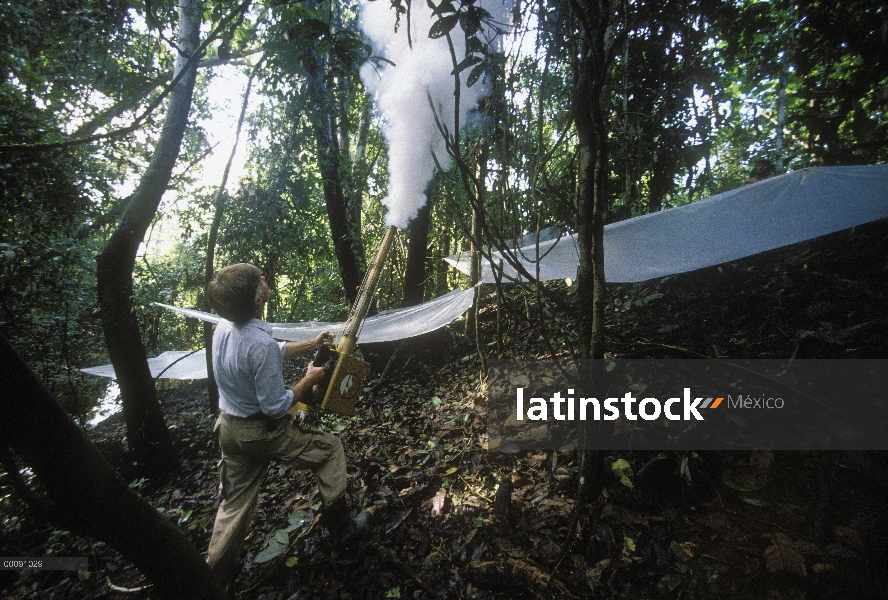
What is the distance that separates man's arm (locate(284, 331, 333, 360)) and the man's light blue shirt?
312mm

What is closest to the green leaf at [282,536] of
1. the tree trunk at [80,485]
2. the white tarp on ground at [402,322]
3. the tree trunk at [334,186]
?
the tree trunk at [80,485]

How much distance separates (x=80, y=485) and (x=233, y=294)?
3.58 feet

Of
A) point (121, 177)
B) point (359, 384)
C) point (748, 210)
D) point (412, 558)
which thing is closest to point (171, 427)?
point (121, 177)

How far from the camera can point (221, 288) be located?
1.99m

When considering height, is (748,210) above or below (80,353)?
above

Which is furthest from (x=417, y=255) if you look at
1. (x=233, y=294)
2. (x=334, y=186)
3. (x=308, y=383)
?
(x=233, y=294)

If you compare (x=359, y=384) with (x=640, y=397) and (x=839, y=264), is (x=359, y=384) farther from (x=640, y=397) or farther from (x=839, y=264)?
(x=839, y=264)

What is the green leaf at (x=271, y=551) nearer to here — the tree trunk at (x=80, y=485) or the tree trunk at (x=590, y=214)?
the tree trunk at (x=80, y=485)

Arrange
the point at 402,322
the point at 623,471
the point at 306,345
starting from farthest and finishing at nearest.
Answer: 1. the point at 402,322
2. the point at 306,345
3. the point at 623,471

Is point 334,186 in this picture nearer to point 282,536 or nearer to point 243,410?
point 243,410

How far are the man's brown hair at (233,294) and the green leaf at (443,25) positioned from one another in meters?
1.50

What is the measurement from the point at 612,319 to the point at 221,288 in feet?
12.0

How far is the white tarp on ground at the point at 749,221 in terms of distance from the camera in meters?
2.63

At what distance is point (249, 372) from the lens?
196 cm
